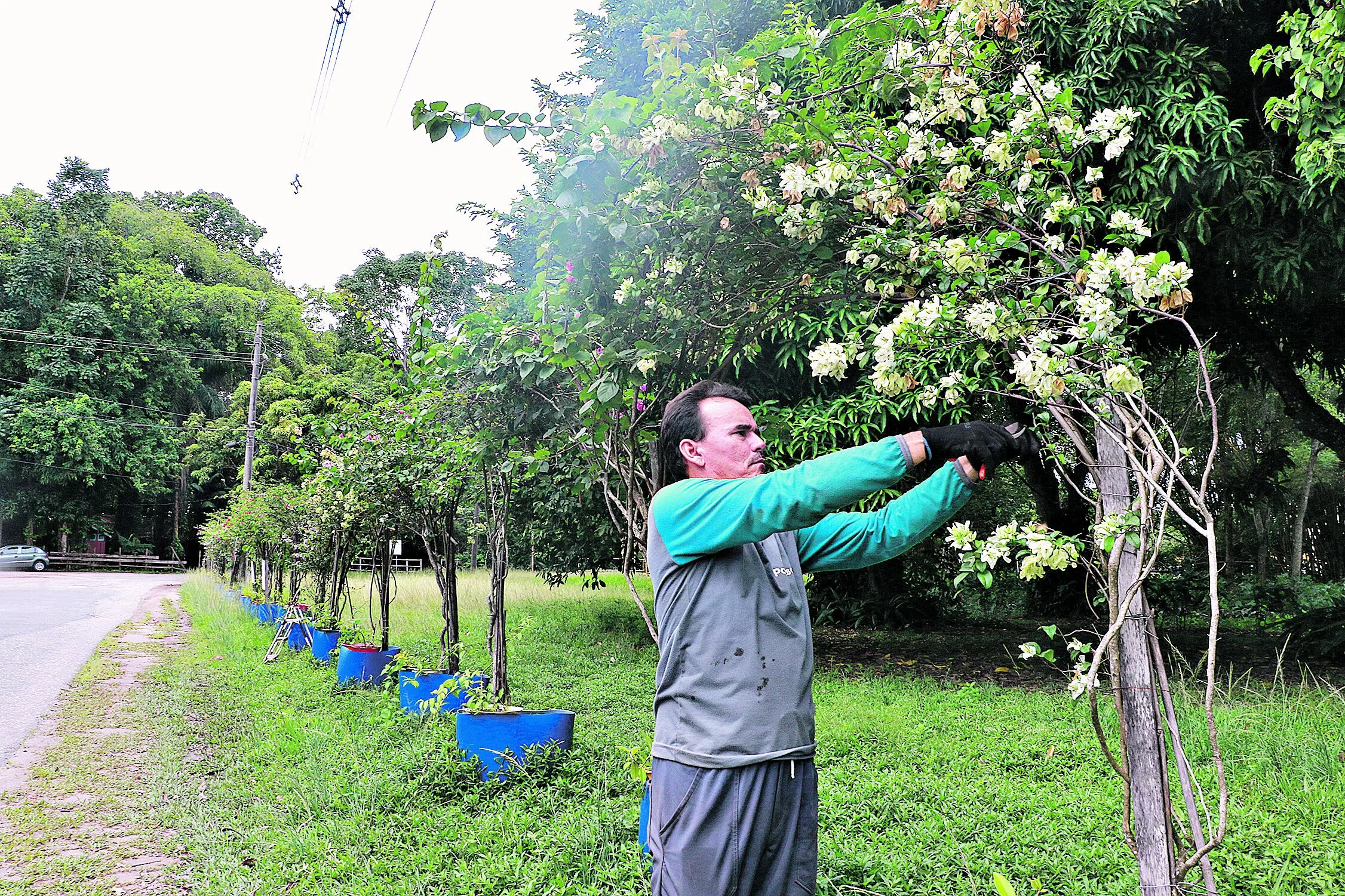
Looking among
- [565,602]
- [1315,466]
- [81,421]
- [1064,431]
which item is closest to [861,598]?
[565,602]

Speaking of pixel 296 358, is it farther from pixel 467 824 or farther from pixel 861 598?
pixel 467 824

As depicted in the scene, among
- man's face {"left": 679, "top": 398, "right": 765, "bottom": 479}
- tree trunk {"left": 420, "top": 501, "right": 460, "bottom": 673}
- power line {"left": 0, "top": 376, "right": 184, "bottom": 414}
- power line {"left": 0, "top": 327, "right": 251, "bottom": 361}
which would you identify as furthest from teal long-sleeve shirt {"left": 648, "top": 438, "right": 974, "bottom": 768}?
power line {"left": 0, "top": 327, "right": 251, "bottom": 361}

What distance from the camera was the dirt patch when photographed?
3.98 meters

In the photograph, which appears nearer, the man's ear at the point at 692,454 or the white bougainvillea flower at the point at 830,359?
the man's ear at the point at 692,454

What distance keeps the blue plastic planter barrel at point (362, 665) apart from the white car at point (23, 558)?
29.2 meters

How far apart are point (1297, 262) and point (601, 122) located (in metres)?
5.52

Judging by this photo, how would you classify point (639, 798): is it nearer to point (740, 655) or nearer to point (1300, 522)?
point (740, 655)

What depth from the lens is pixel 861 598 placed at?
12.7 m

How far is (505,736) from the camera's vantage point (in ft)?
15.9

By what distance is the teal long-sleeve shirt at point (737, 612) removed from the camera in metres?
1.87

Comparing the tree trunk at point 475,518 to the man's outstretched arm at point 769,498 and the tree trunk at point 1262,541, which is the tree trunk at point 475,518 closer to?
the man's outstretched arm at point 769,498

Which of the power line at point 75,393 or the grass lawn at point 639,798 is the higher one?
the power line at point 75,393

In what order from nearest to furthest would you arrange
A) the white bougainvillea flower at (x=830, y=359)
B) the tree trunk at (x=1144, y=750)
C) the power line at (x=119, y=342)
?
the tree trunk at (x=1144, y=750) → the white bougainvillea flower at (x=830, y=359) → the power line at (x=119, y=342)

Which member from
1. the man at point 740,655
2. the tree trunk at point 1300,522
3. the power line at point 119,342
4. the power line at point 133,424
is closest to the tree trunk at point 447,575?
the man at point 740,655
